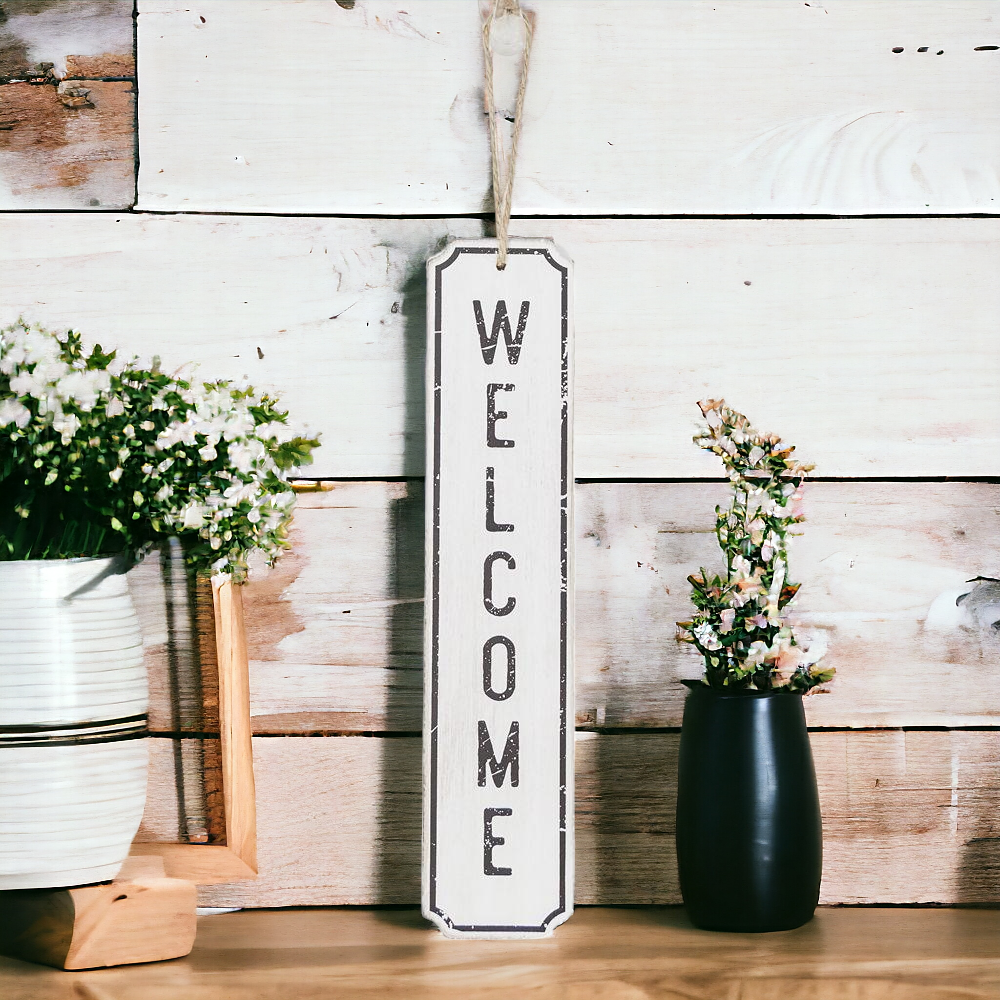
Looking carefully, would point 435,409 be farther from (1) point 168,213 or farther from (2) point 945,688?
(2) point 945,688

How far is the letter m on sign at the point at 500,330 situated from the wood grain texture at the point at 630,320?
0.06m

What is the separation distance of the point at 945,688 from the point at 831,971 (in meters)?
0.27

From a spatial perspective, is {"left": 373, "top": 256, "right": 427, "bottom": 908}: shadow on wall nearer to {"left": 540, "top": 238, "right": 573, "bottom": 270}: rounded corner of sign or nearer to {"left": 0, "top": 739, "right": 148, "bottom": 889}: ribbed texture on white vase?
{"left": 540, "top": 238, "right": 573, "bottom": 270}: rounded corner of sign

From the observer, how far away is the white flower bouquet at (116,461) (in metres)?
0.64

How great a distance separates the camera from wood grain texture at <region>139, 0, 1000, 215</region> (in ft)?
2.66

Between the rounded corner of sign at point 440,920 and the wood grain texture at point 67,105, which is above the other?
the wood grain texture at point 67,105

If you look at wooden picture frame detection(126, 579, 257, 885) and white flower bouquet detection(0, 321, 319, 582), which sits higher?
white flower bouquet detection(0, 321, 319, 582)

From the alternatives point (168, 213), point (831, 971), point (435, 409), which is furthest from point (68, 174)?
point (831, 971)

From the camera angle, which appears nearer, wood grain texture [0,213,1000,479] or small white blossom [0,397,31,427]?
small white blossom [0,397,31,427]

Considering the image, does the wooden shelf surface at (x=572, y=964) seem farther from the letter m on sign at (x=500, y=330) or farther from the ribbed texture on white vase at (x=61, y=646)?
the letter m on sign at (x=500, y=330)

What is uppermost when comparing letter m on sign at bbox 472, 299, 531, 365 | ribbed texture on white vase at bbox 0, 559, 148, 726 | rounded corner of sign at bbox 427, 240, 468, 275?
rounded corner of sign at bbox 427, 240, 468, 275

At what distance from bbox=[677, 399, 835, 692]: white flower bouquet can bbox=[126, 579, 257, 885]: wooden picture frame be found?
351mm

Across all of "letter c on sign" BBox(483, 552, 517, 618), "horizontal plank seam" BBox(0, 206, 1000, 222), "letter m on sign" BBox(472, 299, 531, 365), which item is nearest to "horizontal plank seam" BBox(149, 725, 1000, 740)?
"letter c on sign" BBox(483, 552, 517, 618)

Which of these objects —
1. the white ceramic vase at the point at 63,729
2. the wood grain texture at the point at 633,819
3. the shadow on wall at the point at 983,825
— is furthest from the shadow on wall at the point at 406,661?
the shadow on wall at the point at 983,825
